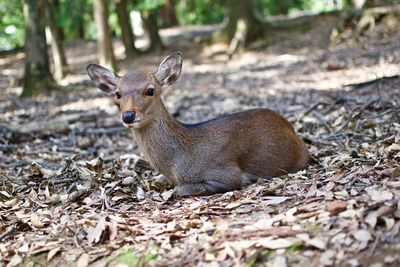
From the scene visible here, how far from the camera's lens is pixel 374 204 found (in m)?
3.96

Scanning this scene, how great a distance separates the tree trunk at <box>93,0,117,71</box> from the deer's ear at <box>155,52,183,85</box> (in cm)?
982

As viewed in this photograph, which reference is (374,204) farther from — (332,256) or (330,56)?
(330,56)

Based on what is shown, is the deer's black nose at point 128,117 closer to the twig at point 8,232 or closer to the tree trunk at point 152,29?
the twig at point 8,232

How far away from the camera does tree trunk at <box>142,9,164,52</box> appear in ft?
73.8

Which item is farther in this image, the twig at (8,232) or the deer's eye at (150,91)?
the deer's eye at (150,91)

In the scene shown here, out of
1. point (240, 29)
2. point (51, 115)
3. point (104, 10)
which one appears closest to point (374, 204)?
point (51, 115)

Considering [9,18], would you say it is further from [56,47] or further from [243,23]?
[243,23]

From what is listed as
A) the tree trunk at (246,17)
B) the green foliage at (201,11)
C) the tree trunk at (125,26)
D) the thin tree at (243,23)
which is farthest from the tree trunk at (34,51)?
the green foliage at (201,11)

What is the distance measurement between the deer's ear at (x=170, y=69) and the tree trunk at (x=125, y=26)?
14.8 m

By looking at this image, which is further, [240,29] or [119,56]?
[119,56]

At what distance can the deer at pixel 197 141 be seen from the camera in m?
5.73

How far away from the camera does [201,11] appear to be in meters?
32.5

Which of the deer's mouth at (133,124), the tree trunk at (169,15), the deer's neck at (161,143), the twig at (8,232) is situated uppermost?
the tree trunk at (169,15)

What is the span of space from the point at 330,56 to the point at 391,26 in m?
2.37
